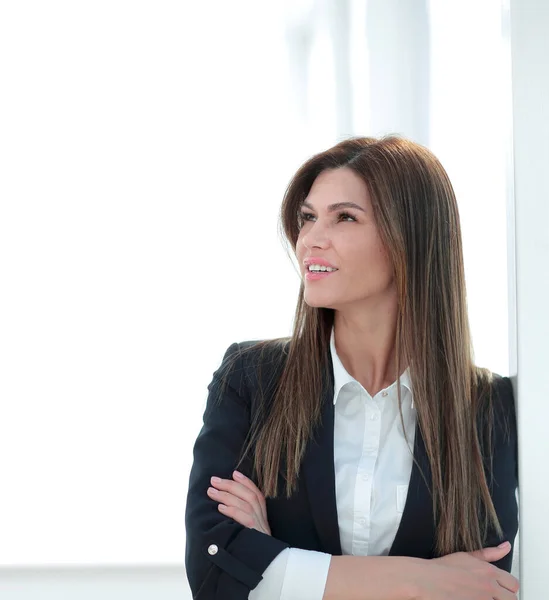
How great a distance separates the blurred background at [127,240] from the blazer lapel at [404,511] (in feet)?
3.03

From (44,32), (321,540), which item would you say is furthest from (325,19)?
(321,540)

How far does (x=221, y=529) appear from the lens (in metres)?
1.78

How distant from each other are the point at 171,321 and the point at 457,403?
1.16 metres

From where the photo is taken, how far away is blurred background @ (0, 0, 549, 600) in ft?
9.05

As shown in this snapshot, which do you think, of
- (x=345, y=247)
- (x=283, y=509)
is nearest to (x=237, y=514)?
(x=283, y=509)

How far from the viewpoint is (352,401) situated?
6.60ft

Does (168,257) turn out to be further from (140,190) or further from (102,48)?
(102,48)

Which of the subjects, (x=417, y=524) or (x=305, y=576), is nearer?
(x=305, y=576)

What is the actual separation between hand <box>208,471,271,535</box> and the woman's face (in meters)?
0.45

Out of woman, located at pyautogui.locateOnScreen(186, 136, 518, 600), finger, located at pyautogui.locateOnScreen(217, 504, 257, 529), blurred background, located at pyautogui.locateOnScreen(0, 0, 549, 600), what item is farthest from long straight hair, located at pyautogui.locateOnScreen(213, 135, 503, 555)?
blurred background, located at pyautogui.locateOnScreen(0, 0, 549, 600)

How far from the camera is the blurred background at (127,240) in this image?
9.05 ft

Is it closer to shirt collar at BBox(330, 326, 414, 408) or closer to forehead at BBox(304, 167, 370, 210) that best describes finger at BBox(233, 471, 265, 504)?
shirt collar at BBox(330, 326, 414, 408)

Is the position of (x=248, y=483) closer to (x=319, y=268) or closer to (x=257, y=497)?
(x=257, y=497)

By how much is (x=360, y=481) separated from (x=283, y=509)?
197mm
